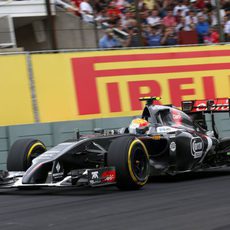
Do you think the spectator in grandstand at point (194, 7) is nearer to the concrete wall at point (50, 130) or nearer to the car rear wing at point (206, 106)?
the concrete wall at point (50, 130)

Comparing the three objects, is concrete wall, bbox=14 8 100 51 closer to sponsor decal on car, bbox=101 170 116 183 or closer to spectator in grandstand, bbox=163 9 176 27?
spectator in grandstand, bbox=163 9 176 27

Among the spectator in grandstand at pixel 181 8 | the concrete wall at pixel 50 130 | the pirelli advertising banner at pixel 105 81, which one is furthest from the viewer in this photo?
the spectator in grandstand at pixel 181 8

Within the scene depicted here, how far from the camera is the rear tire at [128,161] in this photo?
24.8ft

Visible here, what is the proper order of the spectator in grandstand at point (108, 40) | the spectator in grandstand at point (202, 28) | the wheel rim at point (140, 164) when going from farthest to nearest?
the spectator in grandstand at point (202, 28) → the spectator in grandstand at point (108, 40) → the wheel rim at point (140, 164)

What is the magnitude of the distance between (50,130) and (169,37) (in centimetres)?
425

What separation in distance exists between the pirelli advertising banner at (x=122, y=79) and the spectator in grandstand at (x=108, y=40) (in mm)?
423

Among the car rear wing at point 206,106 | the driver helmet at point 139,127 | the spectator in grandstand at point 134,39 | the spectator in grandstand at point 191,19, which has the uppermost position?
the spectator in grandstand at point 191,19

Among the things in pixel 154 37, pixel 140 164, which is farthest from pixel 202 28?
pixel 140 164

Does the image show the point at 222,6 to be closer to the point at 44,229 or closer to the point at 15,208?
the point at 15,208

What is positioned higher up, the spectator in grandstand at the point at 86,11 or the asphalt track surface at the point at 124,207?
the spectator in grandstand at the point at 86,11

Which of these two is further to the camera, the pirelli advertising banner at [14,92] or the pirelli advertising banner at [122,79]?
the pirelli advertising banner at [122,79]

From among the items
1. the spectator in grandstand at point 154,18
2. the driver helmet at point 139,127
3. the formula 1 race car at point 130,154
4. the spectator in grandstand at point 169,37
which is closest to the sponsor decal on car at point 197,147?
the formula 1 race car at point 130,154

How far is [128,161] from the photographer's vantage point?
24.8 feet

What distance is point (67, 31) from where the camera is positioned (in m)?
12.2
